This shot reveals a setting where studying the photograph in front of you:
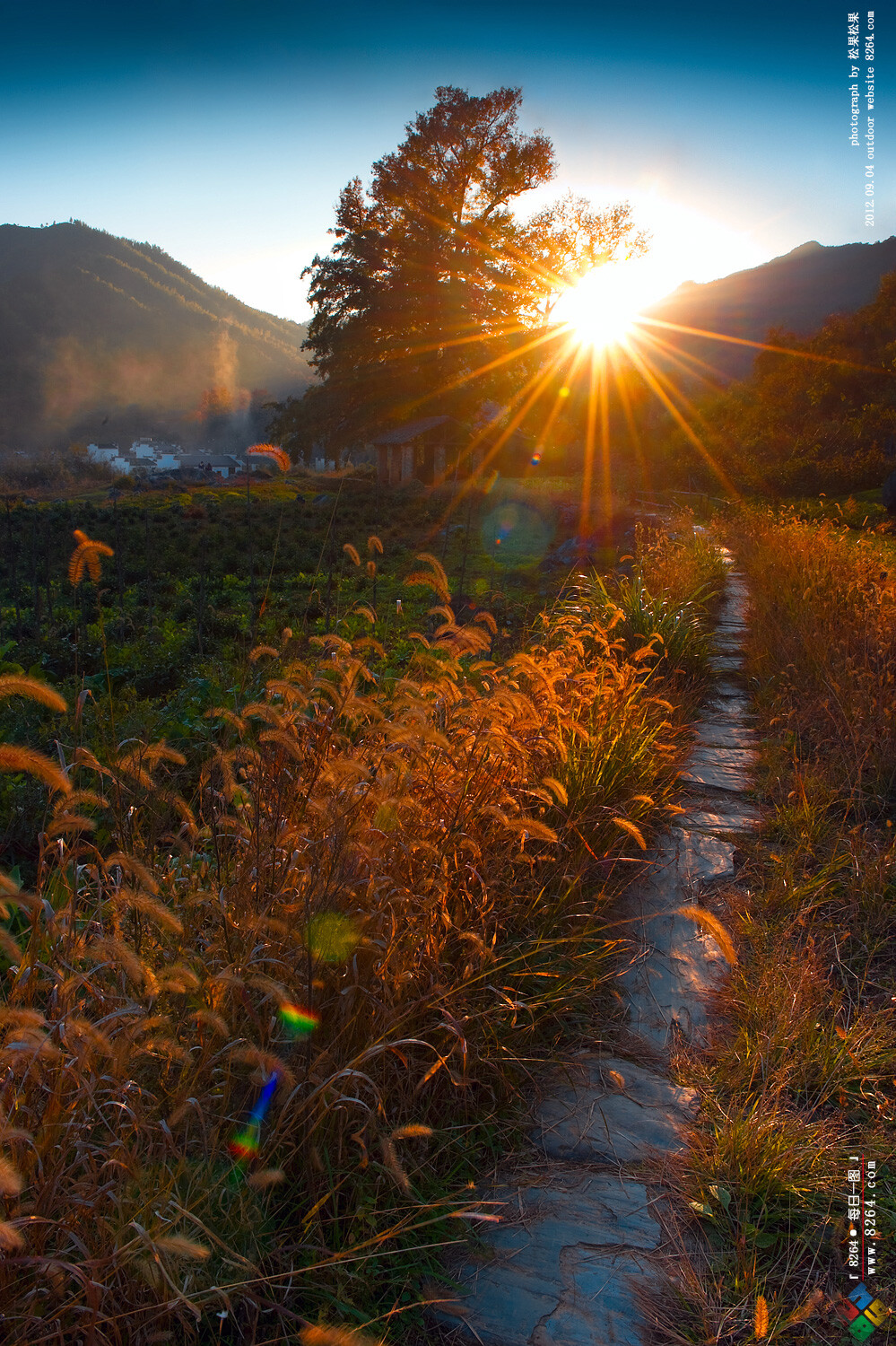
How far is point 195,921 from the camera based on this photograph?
1920 mm

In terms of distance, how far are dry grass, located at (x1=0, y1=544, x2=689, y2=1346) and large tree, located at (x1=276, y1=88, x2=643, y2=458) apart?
1111 inches

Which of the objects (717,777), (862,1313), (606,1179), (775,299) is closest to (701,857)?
(717,777)

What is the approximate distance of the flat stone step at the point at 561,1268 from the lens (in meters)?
1.43

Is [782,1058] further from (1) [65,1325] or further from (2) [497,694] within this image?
(1) [65,1325]

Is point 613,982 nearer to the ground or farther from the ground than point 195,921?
nearer to the ground

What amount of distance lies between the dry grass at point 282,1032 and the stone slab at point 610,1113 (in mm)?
122

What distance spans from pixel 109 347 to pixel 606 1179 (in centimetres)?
12307

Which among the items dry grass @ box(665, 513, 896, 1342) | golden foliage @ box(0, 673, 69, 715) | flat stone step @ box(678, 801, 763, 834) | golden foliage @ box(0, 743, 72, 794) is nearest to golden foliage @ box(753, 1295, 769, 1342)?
dry grass @ box(665, 513, 896, 1342)

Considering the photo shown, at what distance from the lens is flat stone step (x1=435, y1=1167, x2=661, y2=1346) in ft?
4.69

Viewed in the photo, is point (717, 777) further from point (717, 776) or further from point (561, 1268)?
point (561, 1268)

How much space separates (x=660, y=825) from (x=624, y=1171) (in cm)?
180

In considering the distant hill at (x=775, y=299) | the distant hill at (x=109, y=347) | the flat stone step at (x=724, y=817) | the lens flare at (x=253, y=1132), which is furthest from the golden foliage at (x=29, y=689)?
the distant hill at (x=109, y=347)

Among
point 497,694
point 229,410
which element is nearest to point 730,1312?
point 497,694

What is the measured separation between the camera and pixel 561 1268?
1537 mm
